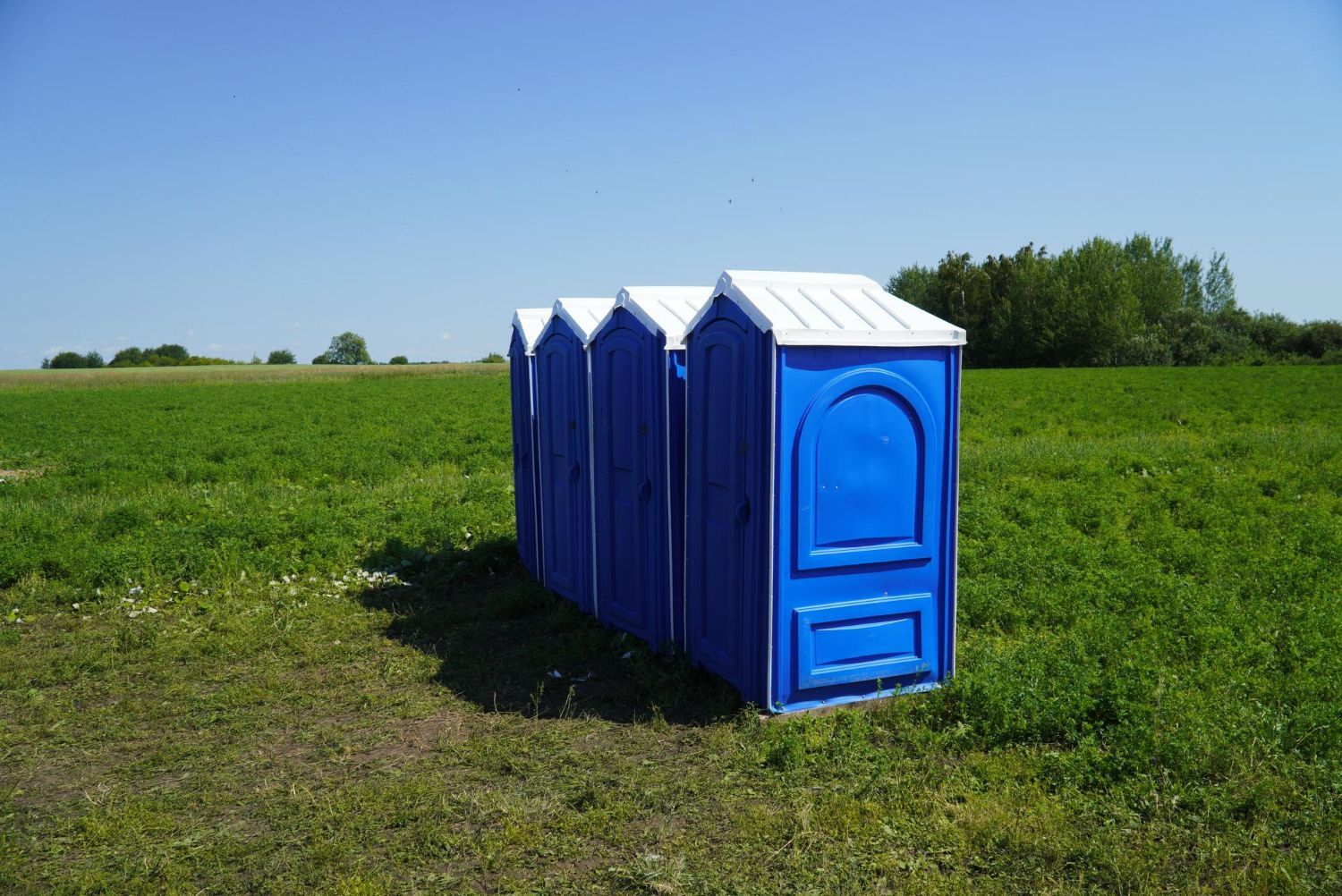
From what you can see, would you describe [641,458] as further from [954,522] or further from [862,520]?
[954,522]

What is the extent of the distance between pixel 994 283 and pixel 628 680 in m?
71.6

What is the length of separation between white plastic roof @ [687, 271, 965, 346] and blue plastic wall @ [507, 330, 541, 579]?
3157mm

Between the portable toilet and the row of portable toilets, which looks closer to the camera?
the row of portable toilets

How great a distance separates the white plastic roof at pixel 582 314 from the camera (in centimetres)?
690

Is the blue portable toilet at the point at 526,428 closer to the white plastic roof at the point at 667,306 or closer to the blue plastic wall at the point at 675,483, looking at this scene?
the white plastic roof at the point at 667,306

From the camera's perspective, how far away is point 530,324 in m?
8.39

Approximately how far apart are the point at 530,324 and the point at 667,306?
8.06ft

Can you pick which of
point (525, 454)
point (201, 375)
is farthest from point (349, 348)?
point (525, 454)

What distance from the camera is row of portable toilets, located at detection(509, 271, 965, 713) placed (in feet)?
15.9

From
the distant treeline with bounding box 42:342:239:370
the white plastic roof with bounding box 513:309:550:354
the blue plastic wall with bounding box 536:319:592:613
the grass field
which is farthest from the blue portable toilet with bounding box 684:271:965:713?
the distant treeline with bounding box 42:342:239:370

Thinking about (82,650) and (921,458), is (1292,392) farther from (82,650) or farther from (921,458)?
(82,650)

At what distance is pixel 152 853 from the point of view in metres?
3.84

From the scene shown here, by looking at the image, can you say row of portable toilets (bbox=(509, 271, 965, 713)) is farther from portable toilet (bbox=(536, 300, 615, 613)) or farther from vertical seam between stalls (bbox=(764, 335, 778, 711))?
portable toilet (bbox=(536, 300, 615, 613))

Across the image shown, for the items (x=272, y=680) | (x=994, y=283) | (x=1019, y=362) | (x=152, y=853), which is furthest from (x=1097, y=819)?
(x=994, y=283)
